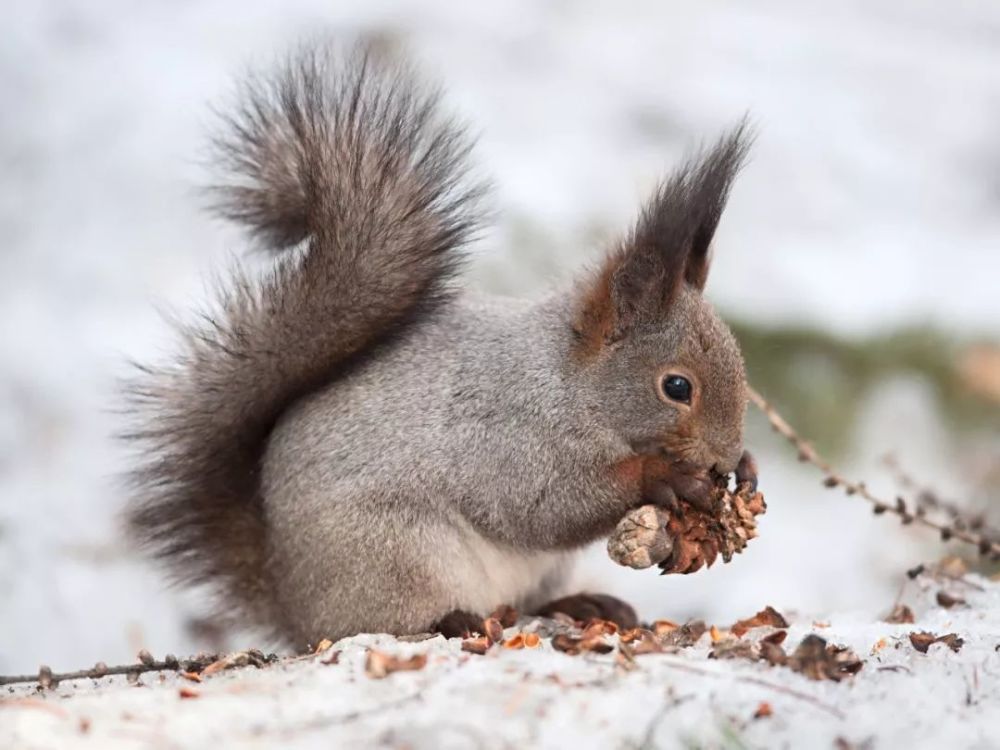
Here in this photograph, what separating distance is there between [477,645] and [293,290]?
65 centimetres

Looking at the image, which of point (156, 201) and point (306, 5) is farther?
point (306, 5)

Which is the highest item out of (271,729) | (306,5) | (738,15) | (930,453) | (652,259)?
(738,15)

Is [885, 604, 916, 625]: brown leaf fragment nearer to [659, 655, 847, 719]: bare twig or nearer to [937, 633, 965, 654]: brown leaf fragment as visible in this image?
[937, 633, 965, 654]: brown leaf fragment

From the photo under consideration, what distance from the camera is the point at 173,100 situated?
3.80 metres

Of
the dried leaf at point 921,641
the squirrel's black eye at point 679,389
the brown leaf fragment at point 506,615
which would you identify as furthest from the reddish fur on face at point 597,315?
the dried leaf at point 921,641

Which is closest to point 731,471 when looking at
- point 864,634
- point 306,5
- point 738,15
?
point 864,634

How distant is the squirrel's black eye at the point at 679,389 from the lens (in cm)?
194

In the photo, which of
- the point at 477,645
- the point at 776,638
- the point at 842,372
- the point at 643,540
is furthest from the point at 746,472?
the point at 842,372

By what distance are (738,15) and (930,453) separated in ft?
7.29

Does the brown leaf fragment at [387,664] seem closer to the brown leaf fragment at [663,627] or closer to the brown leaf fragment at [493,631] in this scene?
the brown leaf fragment at [493,631]

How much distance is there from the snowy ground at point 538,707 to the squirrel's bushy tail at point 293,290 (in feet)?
1.69

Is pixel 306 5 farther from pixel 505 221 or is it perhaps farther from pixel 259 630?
pixel 259 630

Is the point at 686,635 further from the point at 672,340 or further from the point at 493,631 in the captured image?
the point at 672,340

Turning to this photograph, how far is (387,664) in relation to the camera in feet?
4.77
